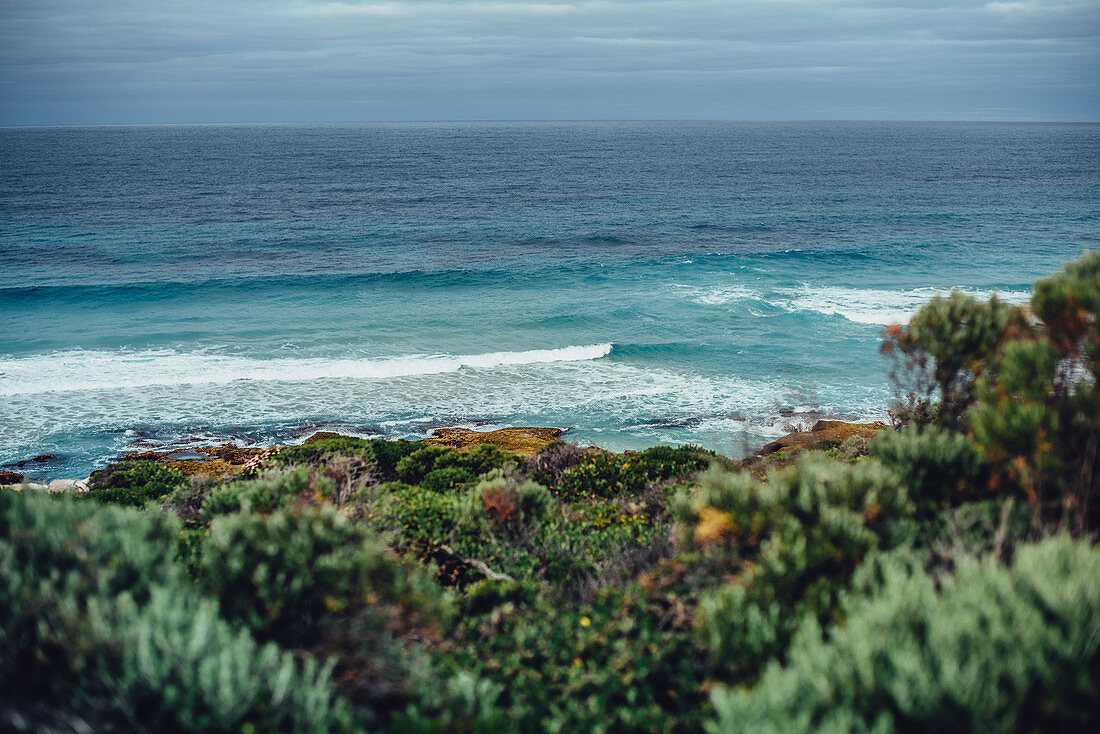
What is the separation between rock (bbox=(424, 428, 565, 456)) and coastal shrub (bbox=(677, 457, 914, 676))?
40.7ft

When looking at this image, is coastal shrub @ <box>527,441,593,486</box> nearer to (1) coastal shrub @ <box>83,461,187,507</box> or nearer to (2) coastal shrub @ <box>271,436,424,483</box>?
(2) coastal shrub @ <box>271,436,424,483</box>

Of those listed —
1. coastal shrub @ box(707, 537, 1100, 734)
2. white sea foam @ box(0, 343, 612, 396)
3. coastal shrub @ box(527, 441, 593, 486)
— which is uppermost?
coastal shrub @ box(707, 537, 1100, 734)

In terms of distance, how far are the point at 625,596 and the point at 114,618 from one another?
13.8ft

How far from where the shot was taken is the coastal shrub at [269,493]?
8.60m

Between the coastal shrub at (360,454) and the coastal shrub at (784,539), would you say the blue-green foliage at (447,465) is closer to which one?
the coastal shrub at (360,454)

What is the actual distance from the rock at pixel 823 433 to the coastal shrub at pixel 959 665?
14.0 metres

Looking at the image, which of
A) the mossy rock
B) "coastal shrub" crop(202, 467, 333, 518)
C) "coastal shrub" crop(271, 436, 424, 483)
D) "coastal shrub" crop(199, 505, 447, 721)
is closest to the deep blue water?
the mossy rock

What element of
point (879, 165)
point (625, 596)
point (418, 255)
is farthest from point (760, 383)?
point (879, 165)

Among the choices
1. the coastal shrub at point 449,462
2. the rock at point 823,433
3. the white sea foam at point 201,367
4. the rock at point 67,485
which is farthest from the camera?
the white sea foam at point 201,367

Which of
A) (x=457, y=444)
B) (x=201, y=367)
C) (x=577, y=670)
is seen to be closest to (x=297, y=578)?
(x=577, y=670)

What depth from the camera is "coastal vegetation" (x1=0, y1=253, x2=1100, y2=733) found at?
12.5ft

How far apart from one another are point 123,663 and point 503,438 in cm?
1616

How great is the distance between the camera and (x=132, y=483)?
15281 mm

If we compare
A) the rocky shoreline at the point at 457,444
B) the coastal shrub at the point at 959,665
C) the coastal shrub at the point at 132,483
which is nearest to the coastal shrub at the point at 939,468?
the coastal shrub at the point at 959,665
